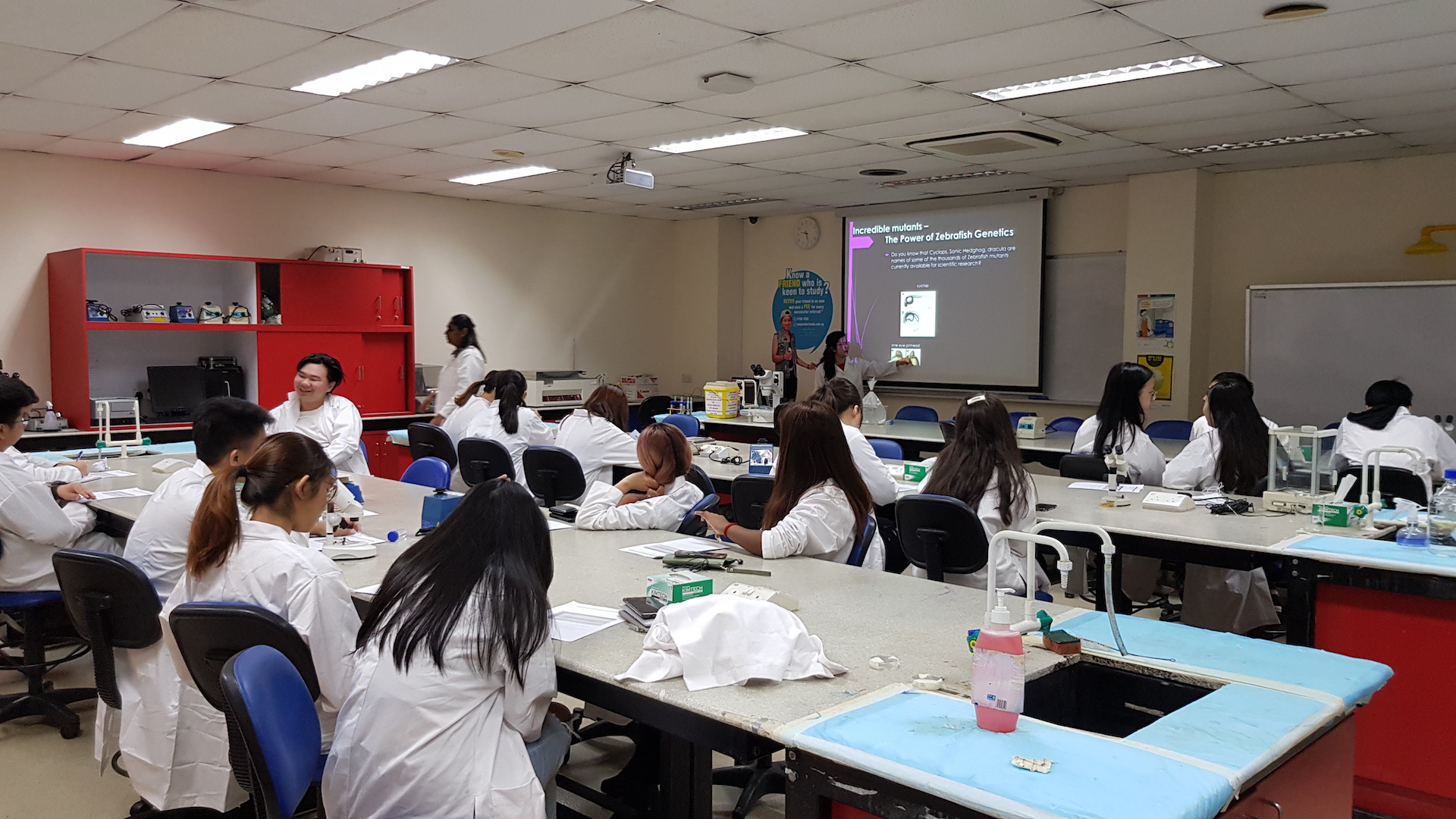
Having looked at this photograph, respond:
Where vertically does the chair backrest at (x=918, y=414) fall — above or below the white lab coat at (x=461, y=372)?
below

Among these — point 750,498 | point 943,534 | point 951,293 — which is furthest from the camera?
point 951,293

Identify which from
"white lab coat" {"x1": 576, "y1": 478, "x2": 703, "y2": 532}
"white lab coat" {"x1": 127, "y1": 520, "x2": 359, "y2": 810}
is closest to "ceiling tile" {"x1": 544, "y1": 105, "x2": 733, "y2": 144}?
"white lab coat" {"x1": 576, "y1": 478, "x2": 703, "y2": 532}

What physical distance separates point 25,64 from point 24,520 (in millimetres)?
2188

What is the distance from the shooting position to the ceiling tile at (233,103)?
479 cm

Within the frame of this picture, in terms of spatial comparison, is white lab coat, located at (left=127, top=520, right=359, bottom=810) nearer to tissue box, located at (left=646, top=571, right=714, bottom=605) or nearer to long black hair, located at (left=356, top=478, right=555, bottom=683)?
long black hair, located at (left=356, top=478, right=555, bottom=683)

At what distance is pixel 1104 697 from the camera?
2.06m

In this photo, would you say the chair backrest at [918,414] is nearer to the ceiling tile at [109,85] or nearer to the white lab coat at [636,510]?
the white lab coat at [636,510]

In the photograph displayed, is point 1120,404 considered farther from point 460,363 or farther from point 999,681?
point 460,363

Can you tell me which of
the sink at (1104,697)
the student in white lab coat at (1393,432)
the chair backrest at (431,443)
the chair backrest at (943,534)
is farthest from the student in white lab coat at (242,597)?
the student in white lab coat at (1393,432)

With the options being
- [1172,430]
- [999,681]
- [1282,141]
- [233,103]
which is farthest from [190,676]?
[1282,141]

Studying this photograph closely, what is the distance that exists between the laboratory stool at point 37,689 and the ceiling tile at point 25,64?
Answer: 230 centimetres

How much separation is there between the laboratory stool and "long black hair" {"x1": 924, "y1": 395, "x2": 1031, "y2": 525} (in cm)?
334

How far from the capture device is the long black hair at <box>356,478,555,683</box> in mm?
1753

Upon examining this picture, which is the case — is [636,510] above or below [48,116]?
below
